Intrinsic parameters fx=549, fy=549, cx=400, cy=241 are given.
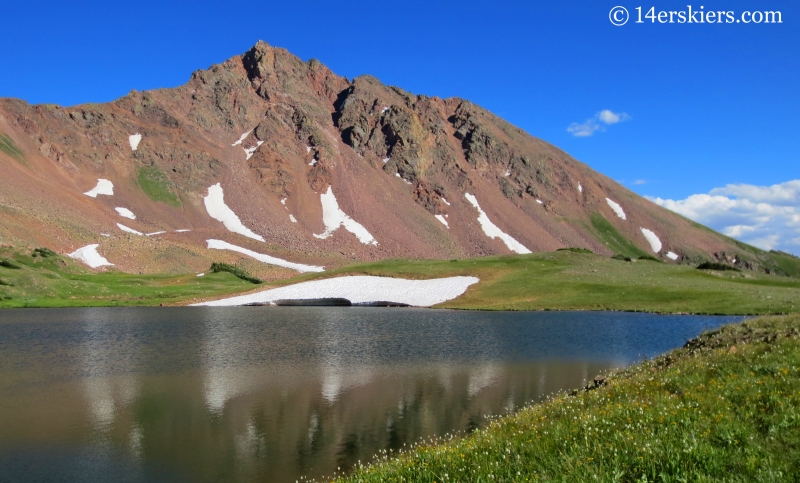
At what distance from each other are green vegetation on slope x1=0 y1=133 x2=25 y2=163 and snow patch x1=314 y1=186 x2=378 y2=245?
85.6 metres

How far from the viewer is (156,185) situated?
17550 cm

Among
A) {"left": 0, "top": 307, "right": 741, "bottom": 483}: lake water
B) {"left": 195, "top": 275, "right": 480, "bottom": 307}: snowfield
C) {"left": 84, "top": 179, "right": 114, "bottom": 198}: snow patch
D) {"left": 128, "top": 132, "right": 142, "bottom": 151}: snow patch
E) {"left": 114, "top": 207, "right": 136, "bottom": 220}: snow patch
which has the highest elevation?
{"left": 128, "top": 132, "right": 142, "bottom": 151}: snow patch

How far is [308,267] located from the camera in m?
131

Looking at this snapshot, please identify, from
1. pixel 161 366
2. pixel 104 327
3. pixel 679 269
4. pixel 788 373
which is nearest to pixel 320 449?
pixel 788 373

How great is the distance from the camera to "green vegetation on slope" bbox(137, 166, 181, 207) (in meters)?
172

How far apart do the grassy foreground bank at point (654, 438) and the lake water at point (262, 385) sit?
6.55 m

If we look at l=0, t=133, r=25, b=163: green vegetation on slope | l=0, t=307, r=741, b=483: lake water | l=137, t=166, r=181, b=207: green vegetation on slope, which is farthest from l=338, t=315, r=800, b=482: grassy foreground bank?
l=0, t=133, r=25, b=163: green vegetation on slope

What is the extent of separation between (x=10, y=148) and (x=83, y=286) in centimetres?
10525

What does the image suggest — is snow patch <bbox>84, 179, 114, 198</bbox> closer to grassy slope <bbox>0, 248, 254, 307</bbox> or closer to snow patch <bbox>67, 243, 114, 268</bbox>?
snow patch <bbox>67, 243, 114, 268</bbox>

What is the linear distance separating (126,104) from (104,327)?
178 metres

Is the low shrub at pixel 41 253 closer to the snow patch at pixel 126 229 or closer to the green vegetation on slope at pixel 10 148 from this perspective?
the snow patch at pixel 126 229

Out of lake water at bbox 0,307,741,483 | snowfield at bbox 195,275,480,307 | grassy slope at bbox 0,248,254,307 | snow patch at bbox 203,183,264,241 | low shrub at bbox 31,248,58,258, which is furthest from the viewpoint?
snow patch at bbox 203,183,264,241

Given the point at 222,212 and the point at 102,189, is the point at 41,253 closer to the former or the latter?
the point at 102,189

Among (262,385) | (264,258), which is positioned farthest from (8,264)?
(262,385)
